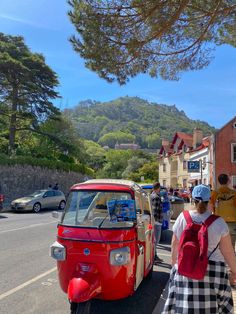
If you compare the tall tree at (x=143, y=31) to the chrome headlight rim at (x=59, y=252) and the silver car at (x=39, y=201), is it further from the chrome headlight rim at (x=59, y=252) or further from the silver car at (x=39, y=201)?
the silver car at (x=39, y=201)

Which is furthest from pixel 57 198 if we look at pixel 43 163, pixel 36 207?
pixel 43 163

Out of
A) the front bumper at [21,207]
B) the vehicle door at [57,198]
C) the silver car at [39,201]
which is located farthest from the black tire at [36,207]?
the vehicle door at [57,198]

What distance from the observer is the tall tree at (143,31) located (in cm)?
812

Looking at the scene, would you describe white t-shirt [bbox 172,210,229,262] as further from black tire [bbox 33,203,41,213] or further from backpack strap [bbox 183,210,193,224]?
black tire [bbox 33,203,41,213]

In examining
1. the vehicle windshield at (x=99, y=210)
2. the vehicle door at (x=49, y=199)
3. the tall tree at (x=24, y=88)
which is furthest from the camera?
the tall tree at (x=24, y=88)

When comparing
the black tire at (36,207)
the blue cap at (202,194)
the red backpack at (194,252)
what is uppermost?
the blue cap at (202,194)

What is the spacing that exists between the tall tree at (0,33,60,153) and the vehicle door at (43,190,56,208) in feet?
29.7

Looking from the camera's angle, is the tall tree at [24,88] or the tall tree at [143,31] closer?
the tall tree at [143,31]

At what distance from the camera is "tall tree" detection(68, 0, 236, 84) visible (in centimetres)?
812

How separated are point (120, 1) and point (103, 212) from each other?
4718 mm

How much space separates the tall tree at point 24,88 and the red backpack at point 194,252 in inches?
1175

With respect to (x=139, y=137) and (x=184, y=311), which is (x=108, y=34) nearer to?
(x=184, y=311)

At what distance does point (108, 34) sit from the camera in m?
8.44

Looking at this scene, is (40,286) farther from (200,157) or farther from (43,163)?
(200,157)
